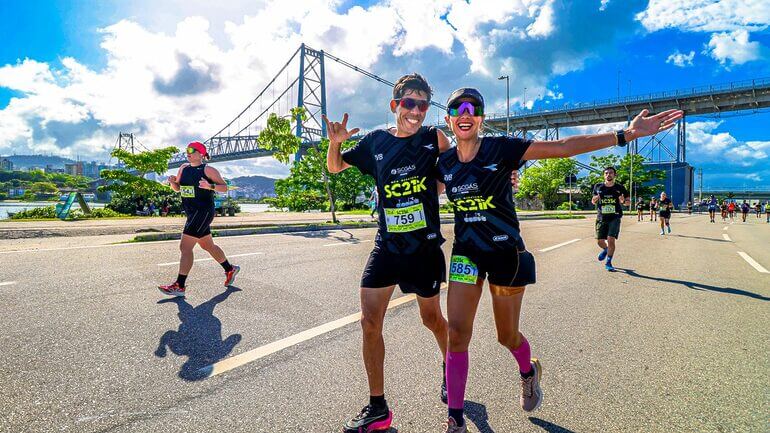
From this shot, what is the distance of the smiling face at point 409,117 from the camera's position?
2.66 meters

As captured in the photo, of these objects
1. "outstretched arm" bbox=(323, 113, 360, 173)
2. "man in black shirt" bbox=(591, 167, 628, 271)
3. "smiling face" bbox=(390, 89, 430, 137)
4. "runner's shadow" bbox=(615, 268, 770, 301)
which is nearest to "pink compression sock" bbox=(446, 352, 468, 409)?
"smiling face" bbox=(390, 89, 430, 137)

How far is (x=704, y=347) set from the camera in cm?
355

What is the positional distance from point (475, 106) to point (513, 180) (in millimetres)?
543

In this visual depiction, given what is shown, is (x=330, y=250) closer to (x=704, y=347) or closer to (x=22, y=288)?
(x=22, y=288)

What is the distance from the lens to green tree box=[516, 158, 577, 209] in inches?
2335

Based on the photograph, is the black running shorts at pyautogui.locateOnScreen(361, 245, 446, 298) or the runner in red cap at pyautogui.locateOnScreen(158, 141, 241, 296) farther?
the runner in red cap at pyautogui.locateOnScreen(158, 141, 241, 296)

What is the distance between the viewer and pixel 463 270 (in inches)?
97.0

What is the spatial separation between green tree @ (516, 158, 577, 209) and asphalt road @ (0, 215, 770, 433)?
5645 centimetres

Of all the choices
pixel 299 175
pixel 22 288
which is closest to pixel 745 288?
pixel 22 288

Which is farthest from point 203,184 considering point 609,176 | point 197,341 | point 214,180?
point 609,176

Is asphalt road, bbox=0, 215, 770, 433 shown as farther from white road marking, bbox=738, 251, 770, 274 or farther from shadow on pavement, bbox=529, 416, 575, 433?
white road marking, bbox=738, 251, 770, 274

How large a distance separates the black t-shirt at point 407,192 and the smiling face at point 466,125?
0.19 metres

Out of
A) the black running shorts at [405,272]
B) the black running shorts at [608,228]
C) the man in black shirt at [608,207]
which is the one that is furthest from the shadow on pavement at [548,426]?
the black running shorts at [608,228]

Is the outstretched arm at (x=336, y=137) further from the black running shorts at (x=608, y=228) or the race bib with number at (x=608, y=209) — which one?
the race bib with number at (x=608, y=209)
